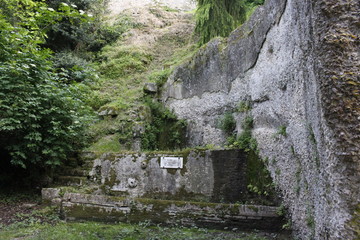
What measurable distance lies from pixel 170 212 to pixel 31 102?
12.5ft

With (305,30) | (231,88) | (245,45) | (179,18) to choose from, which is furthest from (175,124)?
(179,18)

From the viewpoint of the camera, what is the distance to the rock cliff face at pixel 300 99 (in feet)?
7.77

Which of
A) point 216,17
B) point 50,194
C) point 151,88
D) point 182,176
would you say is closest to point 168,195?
point 182,176

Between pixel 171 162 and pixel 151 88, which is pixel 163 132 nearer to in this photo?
pixel 151 88

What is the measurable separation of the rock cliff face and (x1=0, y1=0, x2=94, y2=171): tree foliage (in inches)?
140

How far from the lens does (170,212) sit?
503cm

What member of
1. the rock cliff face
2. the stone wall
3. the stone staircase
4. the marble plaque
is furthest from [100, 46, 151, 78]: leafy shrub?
the marble plaque

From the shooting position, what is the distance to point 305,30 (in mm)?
3021

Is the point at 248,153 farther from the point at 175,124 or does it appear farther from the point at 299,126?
the point at 175,124

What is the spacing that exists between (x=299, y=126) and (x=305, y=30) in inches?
54.1

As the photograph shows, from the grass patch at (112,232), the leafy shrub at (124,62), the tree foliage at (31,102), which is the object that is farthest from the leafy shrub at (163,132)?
the leafy shrub at (124,62)

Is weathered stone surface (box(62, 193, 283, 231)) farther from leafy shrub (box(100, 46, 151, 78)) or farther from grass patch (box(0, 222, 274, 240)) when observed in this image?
leafy shrub (box(100, 46, 151, 78))

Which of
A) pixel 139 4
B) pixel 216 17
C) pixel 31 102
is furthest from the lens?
pixel 139 4

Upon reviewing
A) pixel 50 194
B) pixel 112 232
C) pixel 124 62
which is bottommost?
pixel 112 232
